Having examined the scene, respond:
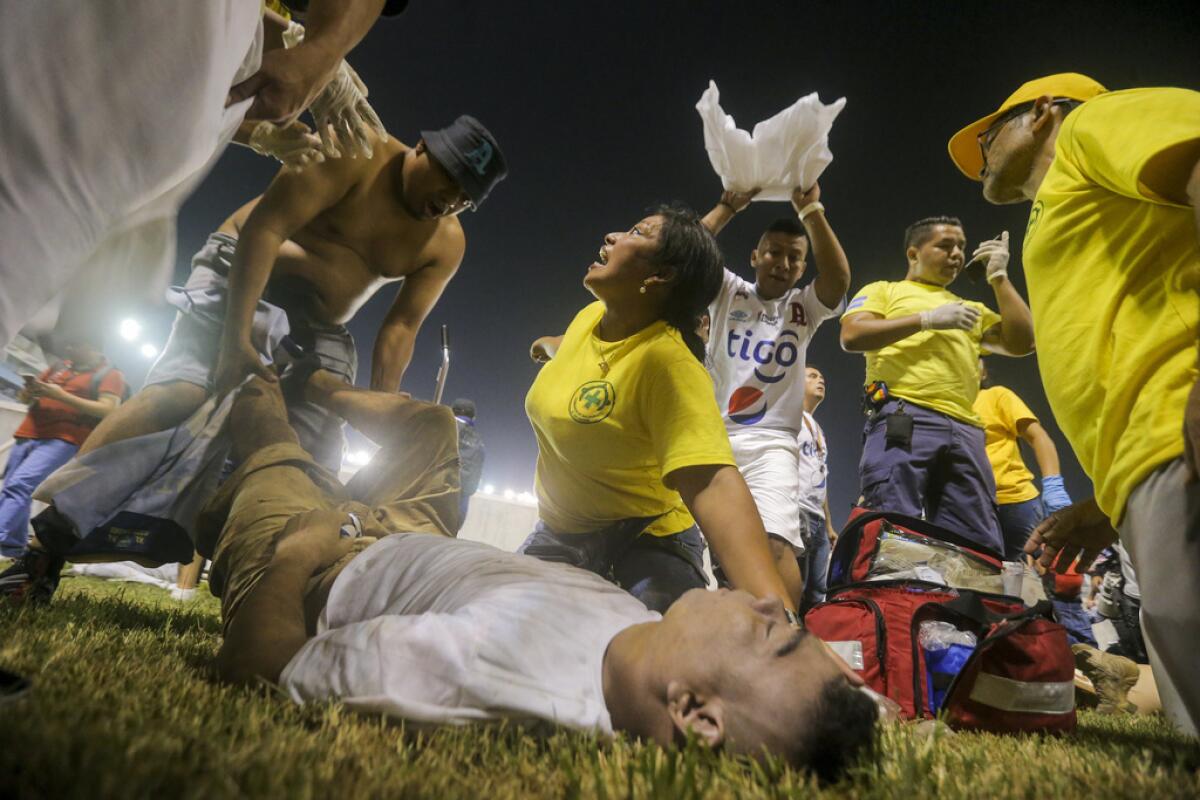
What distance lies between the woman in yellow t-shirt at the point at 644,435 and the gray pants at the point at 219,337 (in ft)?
3.70

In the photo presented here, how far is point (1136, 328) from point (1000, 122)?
99cm

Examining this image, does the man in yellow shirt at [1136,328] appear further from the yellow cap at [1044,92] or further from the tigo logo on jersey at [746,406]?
the tigo logo on jersey at [746,406]

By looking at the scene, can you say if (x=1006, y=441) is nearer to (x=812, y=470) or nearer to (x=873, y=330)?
(x=812, y=470)

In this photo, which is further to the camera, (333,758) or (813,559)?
(813,559)

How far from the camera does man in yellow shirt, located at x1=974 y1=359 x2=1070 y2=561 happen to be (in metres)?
3.97

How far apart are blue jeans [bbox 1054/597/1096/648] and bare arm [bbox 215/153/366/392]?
522 cm

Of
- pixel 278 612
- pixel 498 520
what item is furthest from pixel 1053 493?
pixel 498 520

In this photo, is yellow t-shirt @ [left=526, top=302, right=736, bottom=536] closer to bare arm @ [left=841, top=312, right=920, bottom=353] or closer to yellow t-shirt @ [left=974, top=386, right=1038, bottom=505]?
bare arm @ [left=841, top=312, right=920, bottom=353]

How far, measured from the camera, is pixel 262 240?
2506 millimetres

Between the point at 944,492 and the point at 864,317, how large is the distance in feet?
3.46

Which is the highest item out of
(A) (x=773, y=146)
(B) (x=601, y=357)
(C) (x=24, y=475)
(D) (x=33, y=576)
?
(A) (x=773, y=146)

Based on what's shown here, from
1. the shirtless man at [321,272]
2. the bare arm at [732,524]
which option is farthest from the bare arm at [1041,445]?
the shirtless man at [321,272]

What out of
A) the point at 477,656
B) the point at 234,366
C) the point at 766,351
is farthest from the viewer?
the point at 766,351

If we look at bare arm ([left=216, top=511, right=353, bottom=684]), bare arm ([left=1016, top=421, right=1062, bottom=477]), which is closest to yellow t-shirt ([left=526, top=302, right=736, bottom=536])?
bare arm ([left=216, top=511, right=353, bottom=684])
